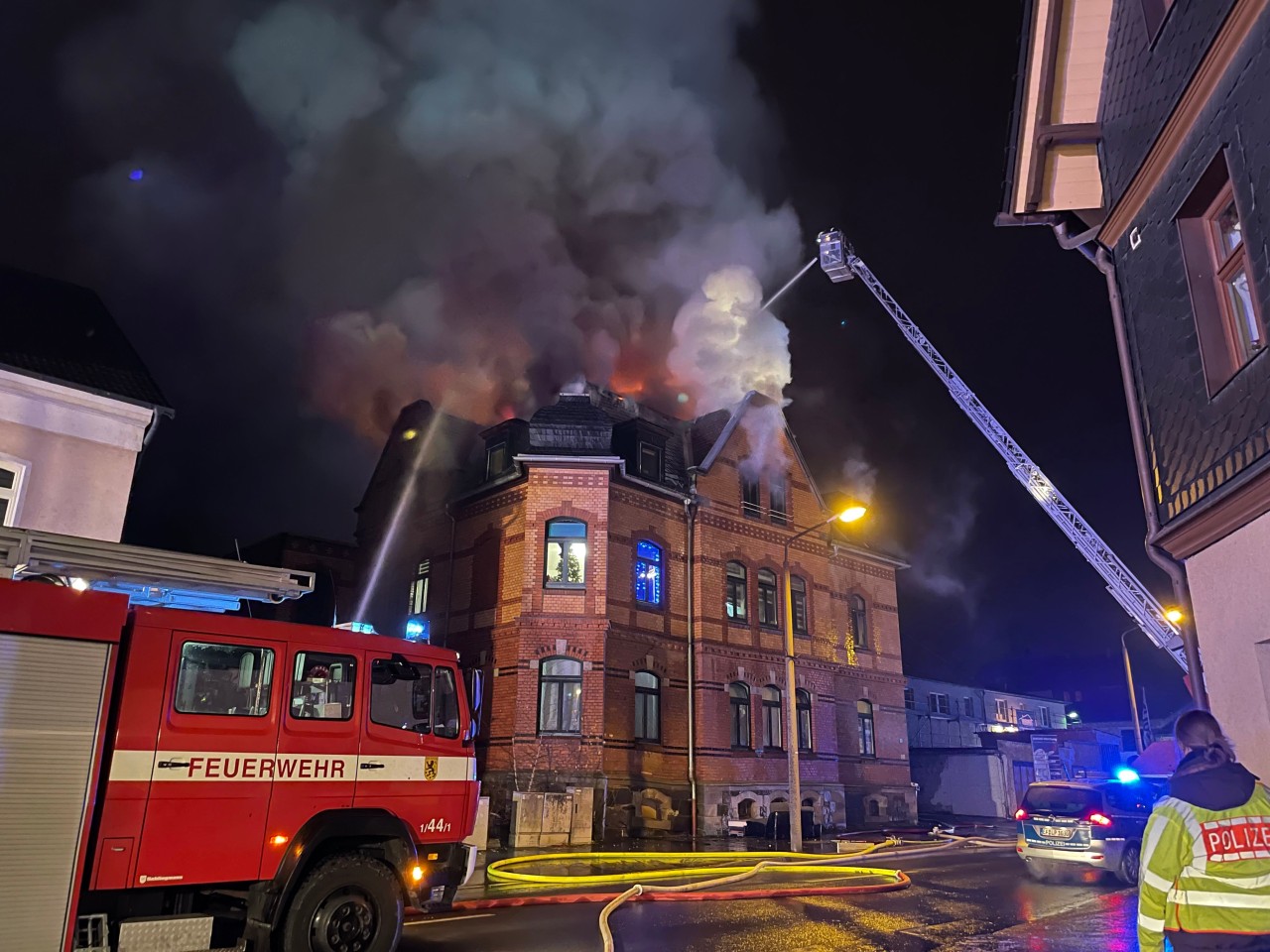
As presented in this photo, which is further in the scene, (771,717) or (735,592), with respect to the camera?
(735,592)

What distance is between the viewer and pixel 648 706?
2289 cm

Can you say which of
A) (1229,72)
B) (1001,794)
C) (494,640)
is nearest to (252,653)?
(1229,72)

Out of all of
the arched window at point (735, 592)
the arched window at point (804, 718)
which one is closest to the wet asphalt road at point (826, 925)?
the arched window at point (735, 592)

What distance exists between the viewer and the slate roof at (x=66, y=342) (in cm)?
1357

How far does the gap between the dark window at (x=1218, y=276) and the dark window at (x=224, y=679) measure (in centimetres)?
883

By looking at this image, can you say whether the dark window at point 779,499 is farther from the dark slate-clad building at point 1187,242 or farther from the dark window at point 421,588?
the dark slate-clad building at point 1187,242

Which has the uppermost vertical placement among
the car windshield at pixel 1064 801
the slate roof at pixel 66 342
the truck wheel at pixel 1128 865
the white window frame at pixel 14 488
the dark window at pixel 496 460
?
the dark window at pixel 496 460

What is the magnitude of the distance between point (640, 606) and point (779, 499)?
7.22 metres

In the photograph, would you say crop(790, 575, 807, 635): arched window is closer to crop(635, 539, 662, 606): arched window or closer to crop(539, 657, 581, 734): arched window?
crop(635, 539, 662, 606): arched window

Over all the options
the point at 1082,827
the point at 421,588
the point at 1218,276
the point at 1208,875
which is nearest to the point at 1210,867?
the point at 1208,875

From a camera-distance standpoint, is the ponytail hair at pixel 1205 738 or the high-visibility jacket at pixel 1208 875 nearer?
the high-visibility jacket at pixel 1208 875

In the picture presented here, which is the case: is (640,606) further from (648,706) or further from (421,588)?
(421,588)

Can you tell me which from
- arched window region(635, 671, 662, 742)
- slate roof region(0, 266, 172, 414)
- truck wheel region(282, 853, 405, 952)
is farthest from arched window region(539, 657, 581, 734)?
truck wheel region(282, 853, 405, 952)

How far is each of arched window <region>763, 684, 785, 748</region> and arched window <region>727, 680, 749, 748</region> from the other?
2.27ft
